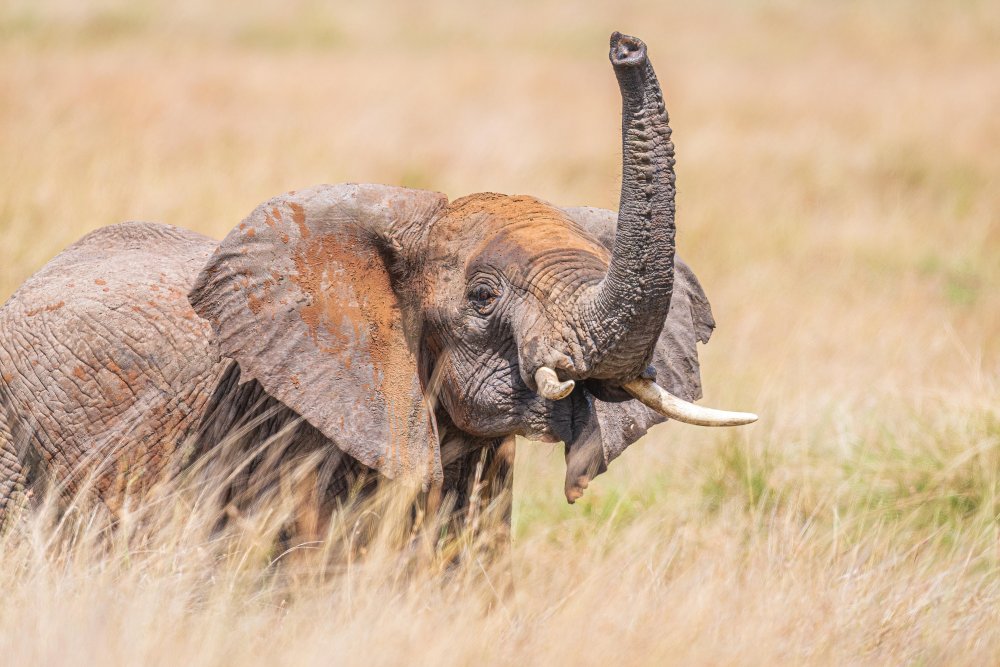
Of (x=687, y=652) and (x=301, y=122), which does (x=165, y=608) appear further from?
(x=301, y=122)

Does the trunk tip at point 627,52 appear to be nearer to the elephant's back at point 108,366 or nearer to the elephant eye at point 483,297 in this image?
the elephant eye at point 483,297

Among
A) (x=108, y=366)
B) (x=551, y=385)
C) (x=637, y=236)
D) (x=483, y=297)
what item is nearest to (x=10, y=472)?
(x=108, y=366)

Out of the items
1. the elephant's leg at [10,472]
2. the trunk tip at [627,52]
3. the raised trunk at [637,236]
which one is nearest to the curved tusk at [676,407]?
the raised trunk at [637,236]

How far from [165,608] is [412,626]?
65 cm

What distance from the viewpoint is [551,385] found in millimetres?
3447

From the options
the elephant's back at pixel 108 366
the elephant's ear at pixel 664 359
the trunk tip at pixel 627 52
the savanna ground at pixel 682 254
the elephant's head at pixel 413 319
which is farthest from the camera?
the elephant's back at pixel 108 366

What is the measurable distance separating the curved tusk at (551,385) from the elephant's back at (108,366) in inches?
51.5

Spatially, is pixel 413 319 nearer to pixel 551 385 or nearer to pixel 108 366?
pixel 551 385

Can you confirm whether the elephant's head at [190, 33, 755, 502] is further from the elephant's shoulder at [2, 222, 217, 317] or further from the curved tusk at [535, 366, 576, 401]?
the elephant's shoulder at [2, 222, 217, 317]

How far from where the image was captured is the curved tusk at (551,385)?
135 inches

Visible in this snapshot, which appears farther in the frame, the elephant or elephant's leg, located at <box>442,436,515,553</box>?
elephant's leg, located at <box>442,436,515,553</box>

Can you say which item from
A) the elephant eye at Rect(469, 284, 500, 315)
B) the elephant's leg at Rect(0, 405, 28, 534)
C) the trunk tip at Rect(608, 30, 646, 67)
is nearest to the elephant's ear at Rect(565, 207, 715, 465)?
the elephant eye at Rect(469, 284, 500, 315)

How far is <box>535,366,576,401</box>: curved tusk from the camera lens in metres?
3.42

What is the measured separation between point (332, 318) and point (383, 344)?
0.16 m
